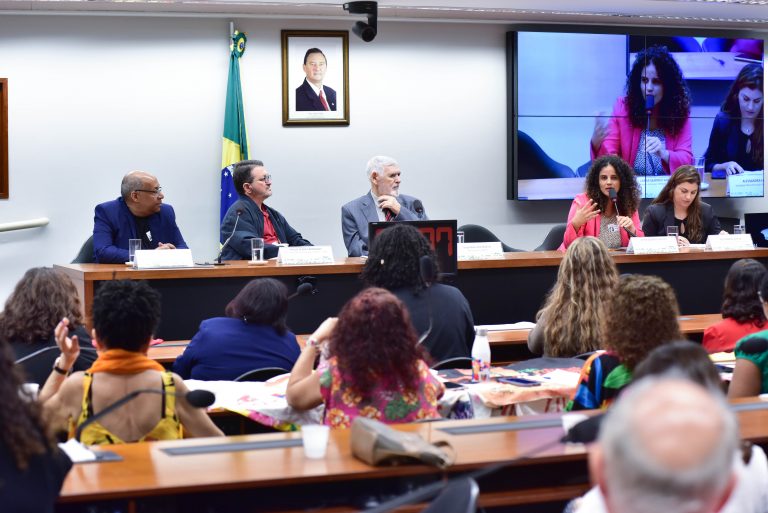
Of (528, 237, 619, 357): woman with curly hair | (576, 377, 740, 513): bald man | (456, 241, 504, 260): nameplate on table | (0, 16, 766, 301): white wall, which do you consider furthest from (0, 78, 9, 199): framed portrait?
(576, 377, 740, 513): bald man

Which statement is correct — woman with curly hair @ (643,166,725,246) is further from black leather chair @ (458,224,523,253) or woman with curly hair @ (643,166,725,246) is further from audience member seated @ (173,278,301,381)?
audience member seated @ (173,278,301,381)

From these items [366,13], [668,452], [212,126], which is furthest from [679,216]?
[668,452]

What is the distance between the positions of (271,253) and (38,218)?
7.89 ft

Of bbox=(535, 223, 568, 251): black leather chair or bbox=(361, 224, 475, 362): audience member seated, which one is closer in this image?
bbox=(361, 224, 475, 362): audience member seated

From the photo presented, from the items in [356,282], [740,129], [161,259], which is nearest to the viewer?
[161,259]

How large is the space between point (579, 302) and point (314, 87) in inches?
175

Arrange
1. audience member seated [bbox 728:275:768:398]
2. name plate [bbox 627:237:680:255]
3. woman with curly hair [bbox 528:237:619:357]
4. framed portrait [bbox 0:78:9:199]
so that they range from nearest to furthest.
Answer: audience member seated [bbox 728:275:768:398], woman with curly hair [bbox 528:237:619:357], name plate [bbox 627:237:680:255], framed portrait [bbox 0:78:9:199]

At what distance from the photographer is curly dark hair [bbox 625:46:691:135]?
872 cm

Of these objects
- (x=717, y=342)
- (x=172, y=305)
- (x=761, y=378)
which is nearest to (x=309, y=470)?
(x=761, y=378)

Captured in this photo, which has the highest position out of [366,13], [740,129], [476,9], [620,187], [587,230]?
[476,9]

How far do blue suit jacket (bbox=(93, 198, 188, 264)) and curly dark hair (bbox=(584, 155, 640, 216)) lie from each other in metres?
2.68

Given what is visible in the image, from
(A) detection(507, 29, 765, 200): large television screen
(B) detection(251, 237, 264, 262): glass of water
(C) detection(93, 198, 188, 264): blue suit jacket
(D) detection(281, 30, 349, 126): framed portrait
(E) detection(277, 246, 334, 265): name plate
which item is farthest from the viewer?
(A) detection(507, 29, 765, 200): large television screen

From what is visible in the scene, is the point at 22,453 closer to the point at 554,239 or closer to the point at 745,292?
the point at 745,292

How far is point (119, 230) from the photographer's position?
6020mm
